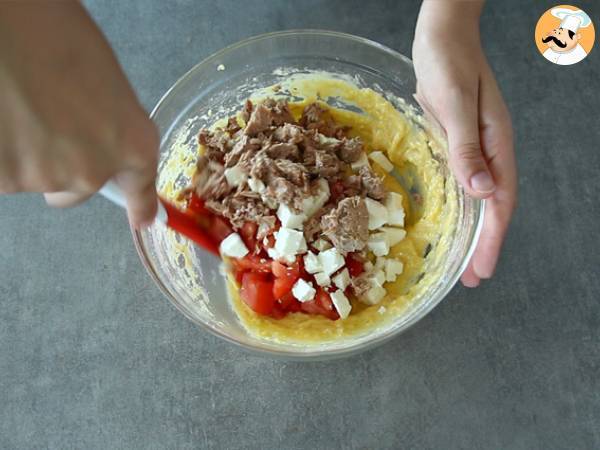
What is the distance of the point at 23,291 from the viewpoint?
7.98 ft

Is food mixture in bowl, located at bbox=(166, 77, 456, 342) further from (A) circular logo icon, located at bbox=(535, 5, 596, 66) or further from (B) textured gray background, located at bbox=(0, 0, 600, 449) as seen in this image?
(A) circular logo icon, located at bbox=(535, 5, 596, 66)

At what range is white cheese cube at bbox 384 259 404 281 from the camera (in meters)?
2.24

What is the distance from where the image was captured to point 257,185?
85.2 inches

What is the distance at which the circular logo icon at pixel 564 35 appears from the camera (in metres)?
2.72

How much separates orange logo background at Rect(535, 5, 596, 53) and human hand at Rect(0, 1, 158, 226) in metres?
2.23

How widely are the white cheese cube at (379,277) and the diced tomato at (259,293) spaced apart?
0.40m

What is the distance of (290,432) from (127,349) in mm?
736

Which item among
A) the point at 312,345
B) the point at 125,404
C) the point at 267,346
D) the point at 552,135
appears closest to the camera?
the point at 267,346

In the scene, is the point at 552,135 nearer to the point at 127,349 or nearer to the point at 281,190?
the point at 281,190

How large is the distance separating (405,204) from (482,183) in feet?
1.77

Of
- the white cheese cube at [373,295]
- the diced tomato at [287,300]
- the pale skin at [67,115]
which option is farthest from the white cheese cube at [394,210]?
the pale skin at [67,115]

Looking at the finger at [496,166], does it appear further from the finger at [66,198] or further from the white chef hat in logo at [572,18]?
the finger at [66,198]

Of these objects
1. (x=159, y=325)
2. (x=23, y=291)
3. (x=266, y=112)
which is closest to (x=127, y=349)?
(x=159, y=325)

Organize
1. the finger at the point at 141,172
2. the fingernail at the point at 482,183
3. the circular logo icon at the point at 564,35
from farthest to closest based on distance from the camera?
the circular logo icon at the point at 564,35, the fingernail at the point at 482,183, the finger at the point at 141,172
